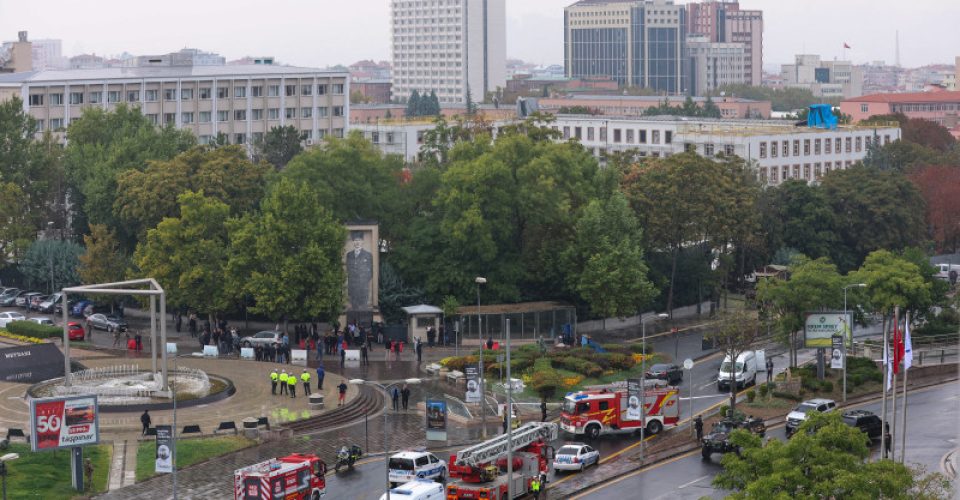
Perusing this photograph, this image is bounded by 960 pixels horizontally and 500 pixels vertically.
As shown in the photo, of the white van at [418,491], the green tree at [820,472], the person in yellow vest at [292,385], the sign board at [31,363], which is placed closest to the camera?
the green tree at [820,472]

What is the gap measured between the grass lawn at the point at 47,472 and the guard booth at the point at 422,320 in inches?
1090

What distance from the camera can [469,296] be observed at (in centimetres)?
9075

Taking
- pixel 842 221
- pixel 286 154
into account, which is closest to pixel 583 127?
pixel 286 154

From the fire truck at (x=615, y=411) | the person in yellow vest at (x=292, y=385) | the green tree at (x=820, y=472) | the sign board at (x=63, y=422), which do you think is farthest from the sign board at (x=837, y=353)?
the sign board at (x=63, y=422)

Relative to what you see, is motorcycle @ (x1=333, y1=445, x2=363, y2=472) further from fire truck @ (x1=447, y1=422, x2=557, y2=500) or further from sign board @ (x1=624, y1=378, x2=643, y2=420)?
sign board @ (x1=624, y1=378, x2=643, y2=420)

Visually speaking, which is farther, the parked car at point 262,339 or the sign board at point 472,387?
the parked car at point 262,339

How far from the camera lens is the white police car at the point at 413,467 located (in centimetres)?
5686

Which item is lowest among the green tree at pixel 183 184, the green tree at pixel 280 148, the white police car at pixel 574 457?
the white police car at pixel 574 457

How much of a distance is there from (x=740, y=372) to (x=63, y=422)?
112 ft

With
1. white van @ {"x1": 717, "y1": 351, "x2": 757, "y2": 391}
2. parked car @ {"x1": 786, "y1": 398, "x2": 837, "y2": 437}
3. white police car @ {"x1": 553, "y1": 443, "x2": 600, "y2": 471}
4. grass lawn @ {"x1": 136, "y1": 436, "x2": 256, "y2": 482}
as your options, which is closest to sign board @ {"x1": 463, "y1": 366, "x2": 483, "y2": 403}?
white police car @ {"x1": 553, "y1": 443, "x2": 600, "y2": 471}

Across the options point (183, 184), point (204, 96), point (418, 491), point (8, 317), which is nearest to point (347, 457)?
point (418, 491)

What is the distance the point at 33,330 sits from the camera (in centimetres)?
8600

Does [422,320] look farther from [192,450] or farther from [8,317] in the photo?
[192,450]

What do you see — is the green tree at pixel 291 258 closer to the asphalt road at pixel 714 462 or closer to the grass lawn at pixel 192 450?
the grass lawn at pixel 192 450
